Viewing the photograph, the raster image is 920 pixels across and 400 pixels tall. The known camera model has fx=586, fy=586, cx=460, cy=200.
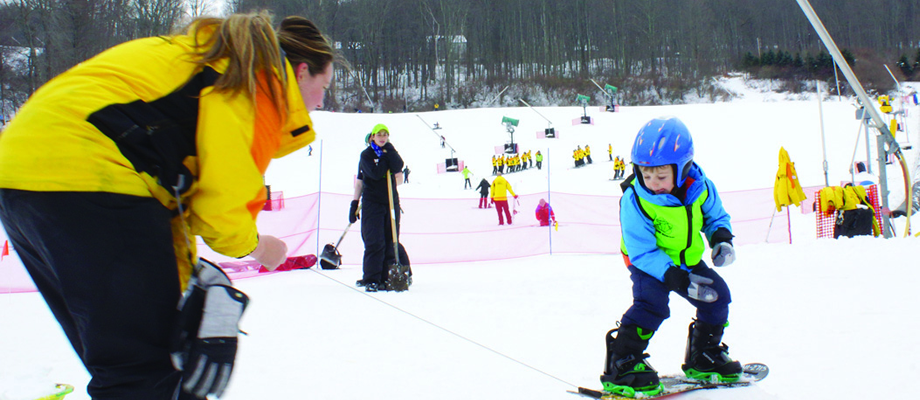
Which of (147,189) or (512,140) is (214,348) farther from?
(512,140)

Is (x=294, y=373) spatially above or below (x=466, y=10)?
below

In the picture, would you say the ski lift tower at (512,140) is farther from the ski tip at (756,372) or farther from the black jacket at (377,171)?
the ski tip at (756,372)

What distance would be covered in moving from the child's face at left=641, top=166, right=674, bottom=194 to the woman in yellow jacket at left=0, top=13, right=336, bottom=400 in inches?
68.8

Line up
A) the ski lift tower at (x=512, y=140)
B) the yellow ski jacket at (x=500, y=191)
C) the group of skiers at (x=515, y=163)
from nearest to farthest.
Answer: the yellow ski jacket at (x=500, y=191), the group of skiers at (x=515, y=163), the ski lift tower at (x=512, y=140)

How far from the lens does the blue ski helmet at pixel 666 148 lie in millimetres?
2539

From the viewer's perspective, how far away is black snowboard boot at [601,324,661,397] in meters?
2.45

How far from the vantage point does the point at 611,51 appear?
60.6 metres

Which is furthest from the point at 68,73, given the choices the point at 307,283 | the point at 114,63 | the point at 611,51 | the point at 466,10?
the point at 611,51

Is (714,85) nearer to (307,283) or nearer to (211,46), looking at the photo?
(307,283)

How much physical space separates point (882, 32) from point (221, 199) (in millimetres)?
77902

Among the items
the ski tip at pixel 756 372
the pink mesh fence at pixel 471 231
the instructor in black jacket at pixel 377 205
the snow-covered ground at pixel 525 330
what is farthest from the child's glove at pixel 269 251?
the pink mesh fence at pixel 471 231

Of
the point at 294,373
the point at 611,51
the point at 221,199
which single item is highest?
the point at 611,51

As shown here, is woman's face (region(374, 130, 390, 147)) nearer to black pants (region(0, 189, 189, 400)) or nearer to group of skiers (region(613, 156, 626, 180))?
black pants (region(0, 189, 189, 400))

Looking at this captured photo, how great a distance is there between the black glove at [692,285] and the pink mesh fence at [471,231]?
5.82 m
